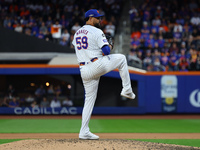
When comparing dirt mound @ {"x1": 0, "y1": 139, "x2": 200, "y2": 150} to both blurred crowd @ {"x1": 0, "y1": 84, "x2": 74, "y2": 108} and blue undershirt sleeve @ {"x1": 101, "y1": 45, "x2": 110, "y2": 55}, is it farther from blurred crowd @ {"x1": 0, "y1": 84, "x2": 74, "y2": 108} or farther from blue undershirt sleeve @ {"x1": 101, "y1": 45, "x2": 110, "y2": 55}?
blurred crowd @ {"x1": 0, "y1": 84, "x2": 74, "y2": 108}

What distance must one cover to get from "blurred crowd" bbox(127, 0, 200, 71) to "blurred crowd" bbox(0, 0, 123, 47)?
4.71ft

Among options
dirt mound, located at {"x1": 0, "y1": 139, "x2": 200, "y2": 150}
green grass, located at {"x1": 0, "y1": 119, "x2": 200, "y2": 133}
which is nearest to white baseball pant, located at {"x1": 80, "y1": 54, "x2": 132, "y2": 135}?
dirt mound, located at {"x1": 0, "y1": 139, "x2": 200, "y2": 150}

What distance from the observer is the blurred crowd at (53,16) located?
17516 mm

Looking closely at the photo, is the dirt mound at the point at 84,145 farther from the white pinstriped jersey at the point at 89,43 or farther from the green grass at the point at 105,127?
the green grass at the point at 105,127

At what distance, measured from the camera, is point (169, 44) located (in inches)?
699

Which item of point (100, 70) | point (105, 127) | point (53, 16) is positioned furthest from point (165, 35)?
point (100, 70)

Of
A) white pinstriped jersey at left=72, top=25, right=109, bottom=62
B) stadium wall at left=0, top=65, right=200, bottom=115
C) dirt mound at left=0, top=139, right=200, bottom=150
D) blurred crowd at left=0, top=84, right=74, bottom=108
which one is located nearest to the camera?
dirt mound at left=0, top=139, right=200, bottom=150

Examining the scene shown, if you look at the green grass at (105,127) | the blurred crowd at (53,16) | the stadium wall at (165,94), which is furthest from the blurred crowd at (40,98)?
the green grass at (105,127)

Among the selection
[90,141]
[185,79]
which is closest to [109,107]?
[185,79]

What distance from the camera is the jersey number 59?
19.3ft

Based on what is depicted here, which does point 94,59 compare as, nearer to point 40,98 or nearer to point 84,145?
point 84,145

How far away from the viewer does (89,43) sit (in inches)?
231

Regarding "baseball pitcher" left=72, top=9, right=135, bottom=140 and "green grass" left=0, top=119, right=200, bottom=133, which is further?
"green grass" left=0, top=119, right=200, bottom=133

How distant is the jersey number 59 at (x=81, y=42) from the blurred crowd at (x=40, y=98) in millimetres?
10135
